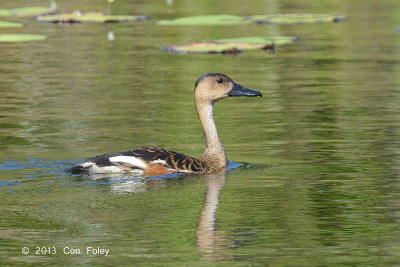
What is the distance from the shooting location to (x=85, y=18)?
88.5ft

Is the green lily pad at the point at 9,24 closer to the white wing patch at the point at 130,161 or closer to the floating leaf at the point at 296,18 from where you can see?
the floating leaf at the point at 296,18

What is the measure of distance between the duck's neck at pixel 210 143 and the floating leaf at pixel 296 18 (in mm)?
13182

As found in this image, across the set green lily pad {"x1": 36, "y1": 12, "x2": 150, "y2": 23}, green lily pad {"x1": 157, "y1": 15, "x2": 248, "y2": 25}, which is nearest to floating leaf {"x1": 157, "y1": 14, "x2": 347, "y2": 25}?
green lily pad {"x1": 157, "y1": 15, "x2": 248, "y2": 25}

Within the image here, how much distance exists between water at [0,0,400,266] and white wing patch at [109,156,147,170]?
187mm

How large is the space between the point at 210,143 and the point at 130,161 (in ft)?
4.12

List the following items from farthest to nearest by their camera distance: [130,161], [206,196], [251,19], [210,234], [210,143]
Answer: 1. [251,19]
2. [210,143]
3. [130,161]
4. [206,196]
5. [210,234]

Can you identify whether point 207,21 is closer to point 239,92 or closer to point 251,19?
point 251,19

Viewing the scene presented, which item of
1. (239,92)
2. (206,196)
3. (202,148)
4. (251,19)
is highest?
(239,92)

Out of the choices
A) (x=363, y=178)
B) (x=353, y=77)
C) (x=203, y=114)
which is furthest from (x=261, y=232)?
(x=353, y=77)

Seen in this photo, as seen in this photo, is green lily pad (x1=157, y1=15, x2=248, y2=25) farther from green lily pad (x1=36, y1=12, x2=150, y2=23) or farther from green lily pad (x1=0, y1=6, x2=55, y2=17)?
green lily pad (x1=0, y1=6, x2=55, y2=17)

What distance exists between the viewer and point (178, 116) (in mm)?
14930

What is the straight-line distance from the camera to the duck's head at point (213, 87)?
39.4 feet

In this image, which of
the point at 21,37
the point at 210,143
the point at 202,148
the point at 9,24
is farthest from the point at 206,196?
the point at 9,24

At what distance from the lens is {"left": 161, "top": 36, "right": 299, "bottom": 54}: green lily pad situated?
21000 millimetres
